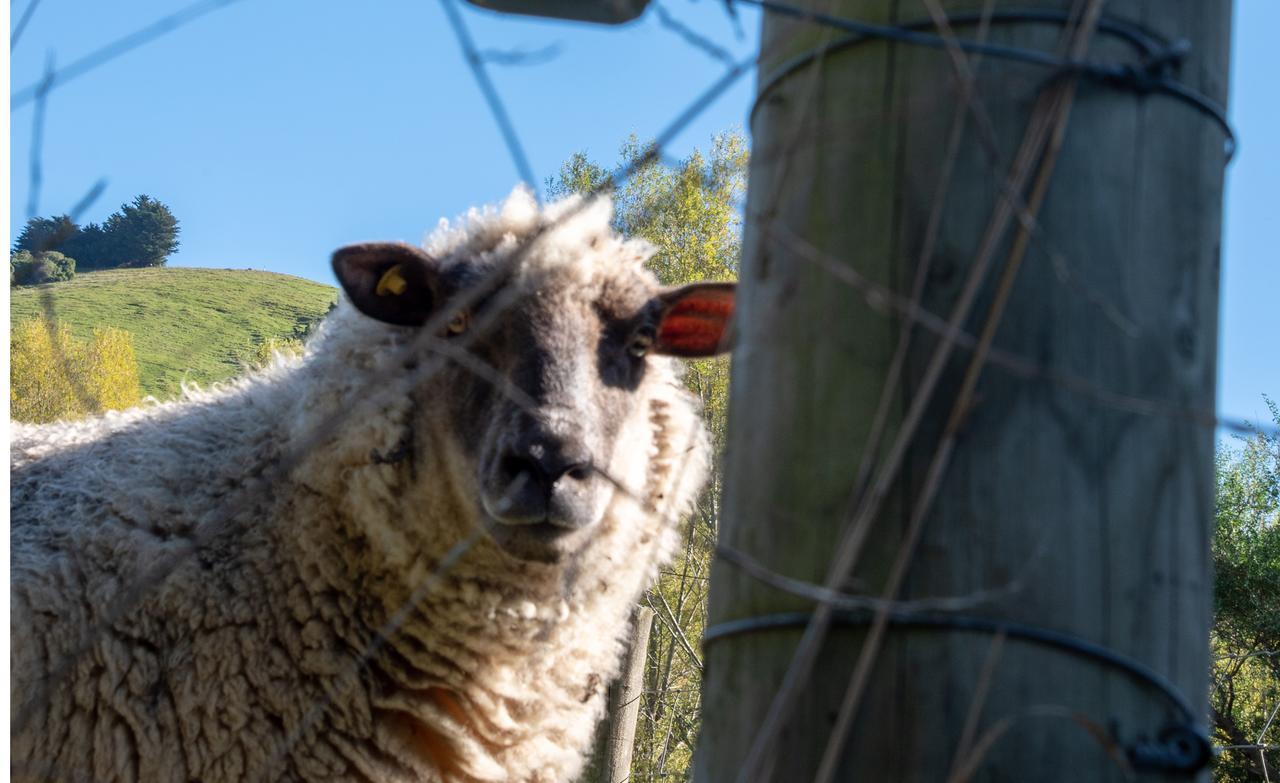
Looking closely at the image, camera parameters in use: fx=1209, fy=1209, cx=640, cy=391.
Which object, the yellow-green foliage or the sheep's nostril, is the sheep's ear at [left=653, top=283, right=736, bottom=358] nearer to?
the sheep's nostril

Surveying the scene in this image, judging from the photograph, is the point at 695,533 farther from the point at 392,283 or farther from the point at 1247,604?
the point at 392,283

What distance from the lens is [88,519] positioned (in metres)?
3.77

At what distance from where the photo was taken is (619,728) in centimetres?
762

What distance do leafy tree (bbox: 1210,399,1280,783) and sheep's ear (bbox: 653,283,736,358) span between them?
8.52 meters

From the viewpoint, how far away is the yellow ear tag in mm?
4000

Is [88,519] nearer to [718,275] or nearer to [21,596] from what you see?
[21,596]

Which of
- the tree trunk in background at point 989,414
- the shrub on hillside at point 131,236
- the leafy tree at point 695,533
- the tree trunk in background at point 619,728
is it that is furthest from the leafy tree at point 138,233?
the tree trunk in background at point 989,414

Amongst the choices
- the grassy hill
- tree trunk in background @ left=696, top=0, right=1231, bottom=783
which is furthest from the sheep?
the grassy hill

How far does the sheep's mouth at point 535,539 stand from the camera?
3.47 metres

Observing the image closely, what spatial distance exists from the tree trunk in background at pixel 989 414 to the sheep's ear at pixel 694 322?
277cm

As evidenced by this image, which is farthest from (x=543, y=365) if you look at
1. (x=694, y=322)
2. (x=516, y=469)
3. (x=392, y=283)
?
(x=694, y=322)

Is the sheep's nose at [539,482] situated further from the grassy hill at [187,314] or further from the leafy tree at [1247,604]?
the grassy hill at [187,314]

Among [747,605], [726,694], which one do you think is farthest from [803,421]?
[726,694]

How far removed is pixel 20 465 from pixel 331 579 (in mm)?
1282
